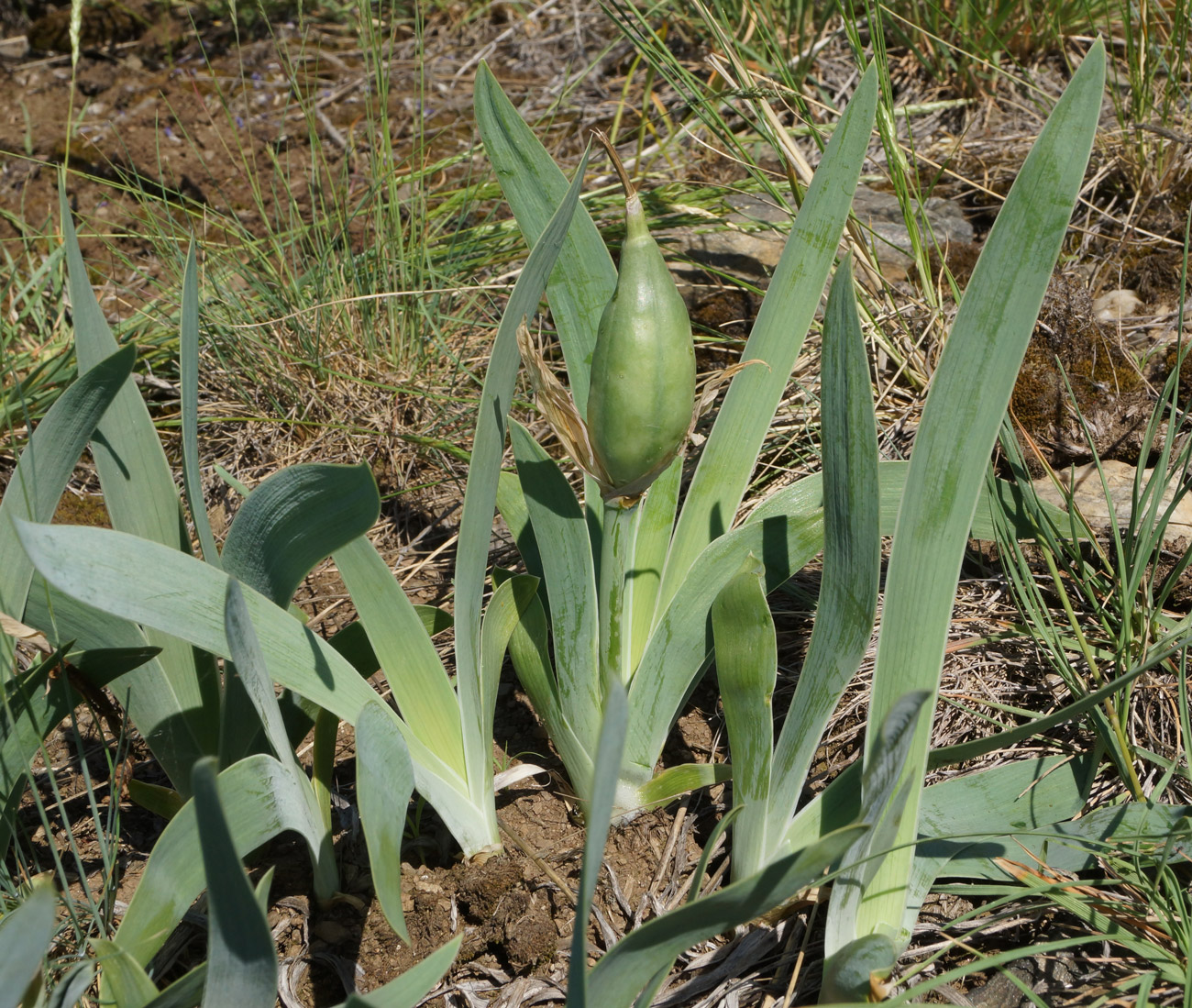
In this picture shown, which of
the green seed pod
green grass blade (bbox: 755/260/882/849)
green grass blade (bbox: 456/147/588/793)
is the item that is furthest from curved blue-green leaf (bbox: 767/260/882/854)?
green grass blade (bbox: 456/147/588/793)

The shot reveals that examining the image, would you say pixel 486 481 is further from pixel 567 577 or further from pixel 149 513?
pixel 149 513

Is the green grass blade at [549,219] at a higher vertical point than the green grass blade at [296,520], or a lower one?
higher

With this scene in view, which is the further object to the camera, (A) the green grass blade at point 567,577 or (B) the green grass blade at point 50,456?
(A) the green grass blade at point 567,577

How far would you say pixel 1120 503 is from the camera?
1.24 meters

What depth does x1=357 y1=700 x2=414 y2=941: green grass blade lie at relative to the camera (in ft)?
2.32

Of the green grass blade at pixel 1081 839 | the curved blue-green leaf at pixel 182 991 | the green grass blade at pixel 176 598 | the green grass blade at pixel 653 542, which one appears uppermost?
the green grass blade at pixel 176 598

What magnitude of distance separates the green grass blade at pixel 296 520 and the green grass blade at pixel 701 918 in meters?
0.35

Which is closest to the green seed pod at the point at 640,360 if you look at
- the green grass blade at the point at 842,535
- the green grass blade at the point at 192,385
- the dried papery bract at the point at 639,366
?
the dried papery bract at the point at 639,366

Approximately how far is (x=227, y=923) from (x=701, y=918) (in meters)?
0.30

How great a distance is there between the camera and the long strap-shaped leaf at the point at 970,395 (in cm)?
71

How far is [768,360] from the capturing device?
0.97 meters

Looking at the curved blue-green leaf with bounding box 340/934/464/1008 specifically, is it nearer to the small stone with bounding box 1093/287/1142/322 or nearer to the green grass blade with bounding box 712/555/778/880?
the green grass blade with bounding box 712/555/778/880

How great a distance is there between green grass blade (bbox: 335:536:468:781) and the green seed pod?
24 cm

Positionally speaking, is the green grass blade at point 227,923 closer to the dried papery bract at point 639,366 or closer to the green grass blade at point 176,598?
the green grass blade at point 176,598
